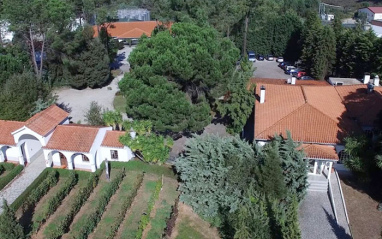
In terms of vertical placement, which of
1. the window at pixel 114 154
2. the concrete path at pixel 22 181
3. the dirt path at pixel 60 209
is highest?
the window at pixel 114 154

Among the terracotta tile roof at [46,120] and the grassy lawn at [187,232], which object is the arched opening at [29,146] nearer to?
the terracotta tile roof at [46,120]

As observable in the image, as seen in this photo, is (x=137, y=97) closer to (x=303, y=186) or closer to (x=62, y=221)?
(x=62, y=221)

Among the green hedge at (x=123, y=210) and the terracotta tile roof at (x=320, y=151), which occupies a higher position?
the terracotta tile roof at (x=320, y=151)

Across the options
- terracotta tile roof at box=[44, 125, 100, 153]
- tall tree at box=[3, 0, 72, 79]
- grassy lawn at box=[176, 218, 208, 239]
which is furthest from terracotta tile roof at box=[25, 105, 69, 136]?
tall tree at box=[3, 0, 72, 79]

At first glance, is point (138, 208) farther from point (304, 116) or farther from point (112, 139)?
point (304, 116)

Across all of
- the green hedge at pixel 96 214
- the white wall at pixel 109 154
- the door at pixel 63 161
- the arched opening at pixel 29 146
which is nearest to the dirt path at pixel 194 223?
the green hedge at pixel 96 214

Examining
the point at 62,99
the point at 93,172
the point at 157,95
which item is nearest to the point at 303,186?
the point at 157,95

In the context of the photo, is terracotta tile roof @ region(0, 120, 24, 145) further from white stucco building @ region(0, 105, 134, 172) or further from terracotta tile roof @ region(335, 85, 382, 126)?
terracotta tile roof @ region(335, 85, 382, 126)
